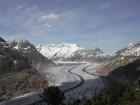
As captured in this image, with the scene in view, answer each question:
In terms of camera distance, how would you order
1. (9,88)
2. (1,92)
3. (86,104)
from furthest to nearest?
(9,88) < (1,92) < (86,104)

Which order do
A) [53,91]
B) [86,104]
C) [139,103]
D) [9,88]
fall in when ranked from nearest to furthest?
[139,103] < [86,104] < [53,91] < [9,88]

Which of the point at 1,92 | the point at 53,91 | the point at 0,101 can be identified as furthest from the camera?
the point at 1,92

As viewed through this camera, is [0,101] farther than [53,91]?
Yes

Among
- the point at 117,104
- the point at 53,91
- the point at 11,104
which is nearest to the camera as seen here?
the point at 117,104

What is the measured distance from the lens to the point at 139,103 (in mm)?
65000

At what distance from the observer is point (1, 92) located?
186375 millimetres

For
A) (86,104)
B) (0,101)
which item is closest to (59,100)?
(86,104)

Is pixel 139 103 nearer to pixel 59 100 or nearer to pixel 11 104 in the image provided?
pixel 59 100

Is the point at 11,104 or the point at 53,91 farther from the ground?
the point at 53,91

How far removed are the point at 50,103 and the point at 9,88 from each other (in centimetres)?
11365

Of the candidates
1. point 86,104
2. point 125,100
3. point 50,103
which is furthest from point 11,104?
point 125,100

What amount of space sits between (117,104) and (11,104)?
9541 centimetres

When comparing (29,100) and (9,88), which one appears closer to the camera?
(29,100)

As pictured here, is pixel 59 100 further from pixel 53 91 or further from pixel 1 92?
pixel 1 92
